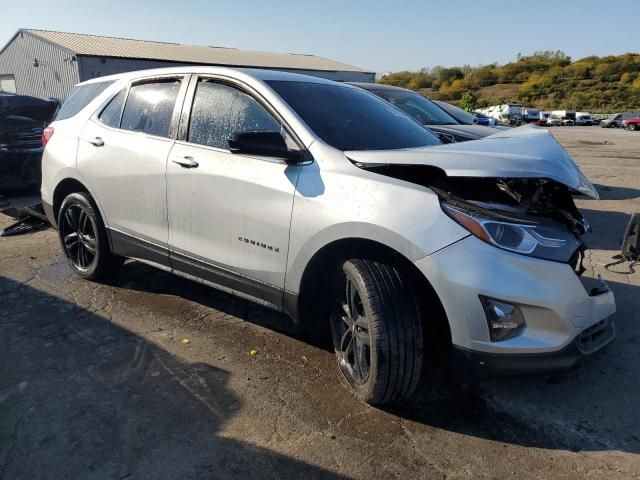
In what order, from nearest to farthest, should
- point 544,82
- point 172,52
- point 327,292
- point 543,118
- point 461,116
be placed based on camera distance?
point 327,292 < point 461,116 < point 172,52 < point 543,118 < point 544,82

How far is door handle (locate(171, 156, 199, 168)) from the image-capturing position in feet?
11.0

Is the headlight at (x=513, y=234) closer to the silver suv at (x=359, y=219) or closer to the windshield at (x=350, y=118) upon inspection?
the silver suv at (x=359, y=219)

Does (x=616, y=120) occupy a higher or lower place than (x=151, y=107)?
lower

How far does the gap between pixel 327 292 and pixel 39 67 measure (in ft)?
103

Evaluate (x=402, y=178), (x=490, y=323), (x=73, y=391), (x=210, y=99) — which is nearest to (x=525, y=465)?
(x=490, y=323)

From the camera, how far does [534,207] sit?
270cm

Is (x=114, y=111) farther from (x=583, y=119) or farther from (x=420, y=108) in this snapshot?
(x=583, y=119)

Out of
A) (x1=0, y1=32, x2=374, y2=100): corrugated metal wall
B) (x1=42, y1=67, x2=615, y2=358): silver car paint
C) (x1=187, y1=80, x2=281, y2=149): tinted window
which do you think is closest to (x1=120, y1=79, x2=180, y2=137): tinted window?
(x1=42, y1=67, x2=615, y2=358): silver car paint

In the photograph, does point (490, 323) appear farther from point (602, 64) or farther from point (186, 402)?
point (602, 64)

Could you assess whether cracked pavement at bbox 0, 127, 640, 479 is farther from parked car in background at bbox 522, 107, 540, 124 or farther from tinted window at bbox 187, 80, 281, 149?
parked car in background at bbox 522, 107, 540, 124

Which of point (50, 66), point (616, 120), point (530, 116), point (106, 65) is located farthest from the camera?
point (530, 116)

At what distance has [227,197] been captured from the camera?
125 inches

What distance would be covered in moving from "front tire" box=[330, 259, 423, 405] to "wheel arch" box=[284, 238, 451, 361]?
0.23ft

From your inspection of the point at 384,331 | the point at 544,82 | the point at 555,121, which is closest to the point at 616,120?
the point at 555,121
